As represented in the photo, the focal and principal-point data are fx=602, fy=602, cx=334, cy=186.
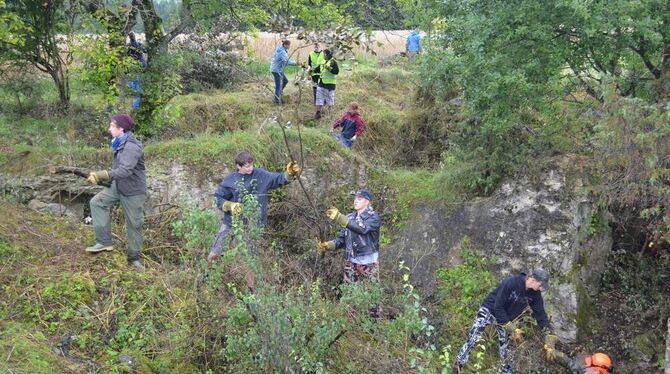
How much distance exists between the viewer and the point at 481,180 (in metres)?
8.46

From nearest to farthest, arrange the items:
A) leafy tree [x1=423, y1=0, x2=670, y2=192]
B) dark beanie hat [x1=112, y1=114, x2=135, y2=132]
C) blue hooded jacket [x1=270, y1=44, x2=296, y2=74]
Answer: dark beanie hat [x1=112, y1=114, x2=135, y2=132]
leafy tree [x1=423, y1=0, x2=670, y2=192]
blue hooded jacket [x1=270, y1=44, x2=296, y2=74]

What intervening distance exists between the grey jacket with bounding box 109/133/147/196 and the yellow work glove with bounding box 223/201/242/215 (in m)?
0.93

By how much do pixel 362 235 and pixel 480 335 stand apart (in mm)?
1721

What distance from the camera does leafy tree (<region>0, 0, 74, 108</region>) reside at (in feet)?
31.7

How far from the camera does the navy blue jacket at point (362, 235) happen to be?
6.47 m

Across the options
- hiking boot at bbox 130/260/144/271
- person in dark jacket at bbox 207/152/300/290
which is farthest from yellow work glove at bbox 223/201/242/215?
hiking boot at bbox 130/260/144/271

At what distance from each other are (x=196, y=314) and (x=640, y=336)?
5.64 metres

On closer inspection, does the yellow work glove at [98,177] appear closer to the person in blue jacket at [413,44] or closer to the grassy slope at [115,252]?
the grassy slope at [115,252]

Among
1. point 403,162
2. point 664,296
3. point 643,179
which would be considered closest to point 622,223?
point 664,296

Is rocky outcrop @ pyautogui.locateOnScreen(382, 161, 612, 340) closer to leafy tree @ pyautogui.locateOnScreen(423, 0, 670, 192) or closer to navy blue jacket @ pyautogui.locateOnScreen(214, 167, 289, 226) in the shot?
leafy tree @ pyautogui.locateOnScreen(423, 0, 670, 192)

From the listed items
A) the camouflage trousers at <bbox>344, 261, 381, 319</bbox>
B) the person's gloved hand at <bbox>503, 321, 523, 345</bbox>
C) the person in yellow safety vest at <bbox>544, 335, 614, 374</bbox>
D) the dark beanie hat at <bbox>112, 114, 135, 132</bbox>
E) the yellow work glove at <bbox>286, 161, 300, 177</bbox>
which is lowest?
the person in yellow safety vest at <bbox>544, 335, 614, 374</bbox>

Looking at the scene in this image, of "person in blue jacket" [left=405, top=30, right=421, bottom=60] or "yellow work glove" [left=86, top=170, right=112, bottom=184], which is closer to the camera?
"yellow work glove" [left=86, top=170, right=112, bottom=184]

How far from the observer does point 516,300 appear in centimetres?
649

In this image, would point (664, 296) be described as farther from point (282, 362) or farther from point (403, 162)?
point (282, 362)
